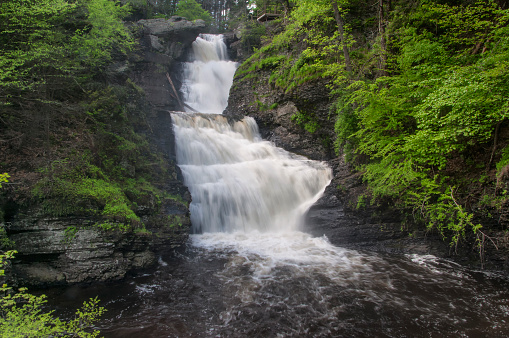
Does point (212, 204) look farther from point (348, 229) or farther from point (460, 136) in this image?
point (460, 136)

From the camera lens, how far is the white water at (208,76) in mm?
24188

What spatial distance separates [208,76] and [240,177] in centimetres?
1624

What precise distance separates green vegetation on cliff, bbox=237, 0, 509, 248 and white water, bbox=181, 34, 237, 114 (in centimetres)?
1480

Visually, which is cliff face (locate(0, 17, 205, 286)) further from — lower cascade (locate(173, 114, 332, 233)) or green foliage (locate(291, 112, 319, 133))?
green foliage (locate(291, 112, 319, 133))

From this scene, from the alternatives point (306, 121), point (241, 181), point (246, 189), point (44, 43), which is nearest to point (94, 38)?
point (44, 43)

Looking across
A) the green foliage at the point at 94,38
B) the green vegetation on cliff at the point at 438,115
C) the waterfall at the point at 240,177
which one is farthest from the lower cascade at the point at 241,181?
the green foliage at the point at 94,38

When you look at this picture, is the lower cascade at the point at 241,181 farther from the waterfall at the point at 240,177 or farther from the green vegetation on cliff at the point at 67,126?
the green vegetation on cliff at the point at 67,126

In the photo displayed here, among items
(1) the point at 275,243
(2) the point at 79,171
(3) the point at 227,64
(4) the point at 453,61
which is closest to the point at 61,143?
(2) the point at 79,171

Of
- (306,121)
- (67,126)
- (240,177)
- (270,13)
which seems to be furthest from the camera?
(270,13)

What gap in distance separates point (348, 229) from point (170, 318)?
23.0 feet

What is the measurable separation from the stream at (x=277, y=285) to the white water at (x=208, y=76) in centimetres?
1225

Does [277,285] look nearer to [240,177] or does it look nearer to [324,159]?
[240,177]

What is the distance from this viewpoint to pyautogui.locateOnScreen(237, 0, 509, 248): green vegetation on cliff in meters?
6.68

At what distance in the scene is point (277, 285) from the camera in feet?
23.9
